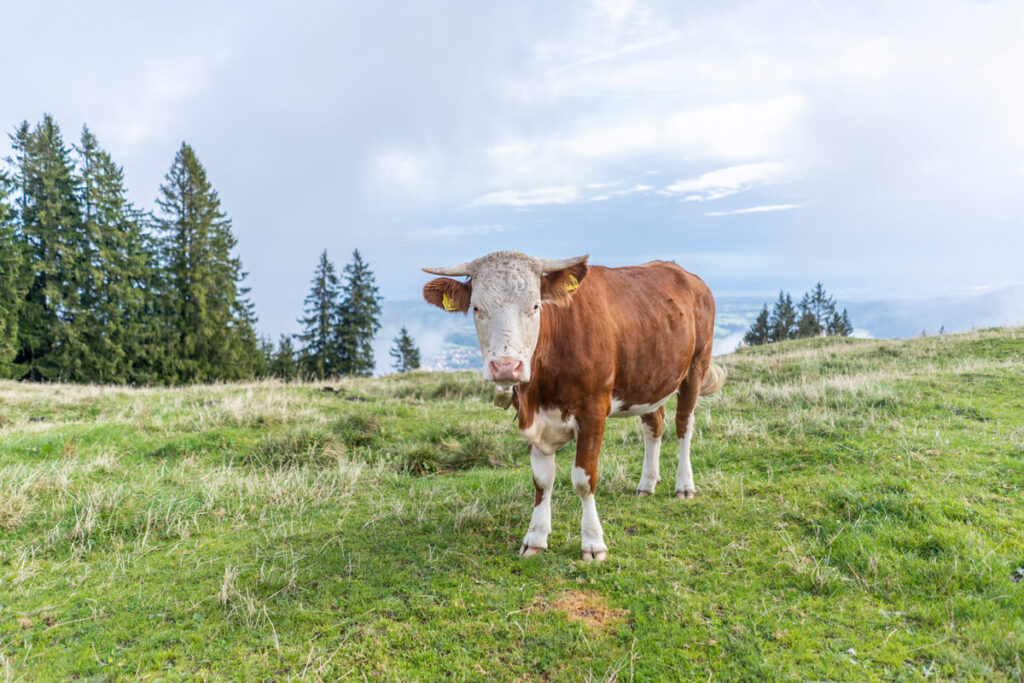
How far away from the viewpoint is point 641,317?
5.71 m

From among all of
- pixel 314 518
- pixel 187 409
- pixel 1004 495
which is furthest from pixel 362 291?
pixel 1004 495

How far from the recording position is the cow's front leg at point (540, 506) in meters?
5.02

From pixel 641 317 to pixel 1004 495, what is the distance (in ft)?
12.9

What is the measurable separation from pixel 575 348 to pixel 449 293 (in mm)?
1257

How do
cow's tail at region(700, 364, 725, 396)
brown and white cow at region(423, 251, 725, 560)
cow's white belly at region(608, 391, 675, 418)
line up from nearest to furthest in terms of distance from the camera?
brown and white cow at region(423, 251, 725, 560)
cow's white belly at region(608, 391, 675, 418)
cow's tail at region(700, 364, 725, 396)

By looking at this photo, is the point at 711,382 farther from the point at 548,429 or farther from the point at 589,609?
the point at 589,609

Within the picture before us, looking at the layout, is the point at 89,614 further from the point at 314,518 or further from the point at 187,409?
the point at 187,409

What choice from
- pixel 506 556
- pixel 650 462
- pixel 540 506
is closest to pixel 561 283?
pixel 540 506

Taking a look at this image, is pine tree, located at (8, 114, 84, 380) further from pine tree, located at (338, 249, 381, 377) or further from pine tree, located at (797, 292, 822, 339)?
pine tree, located at (797, 292, 822, 339)

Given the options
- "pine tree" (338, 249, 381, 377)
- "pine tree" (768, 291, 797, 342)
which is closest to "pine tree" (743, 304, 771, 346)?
"pine tree" (768, 291, 797, 342)

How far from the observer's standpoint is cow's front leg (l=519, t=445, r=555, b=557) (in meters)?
5.02

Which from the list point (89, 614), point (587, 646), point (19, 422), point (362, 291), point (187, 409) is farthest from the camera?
point (362, 291)

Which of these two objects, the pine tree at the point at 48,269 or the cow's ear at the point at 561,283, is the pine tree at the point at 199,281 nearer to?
the pine tree at the point at 48,269

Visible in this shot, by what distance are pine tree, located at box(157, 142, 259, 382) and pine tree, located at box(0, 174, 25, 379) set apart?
916 centimetres
